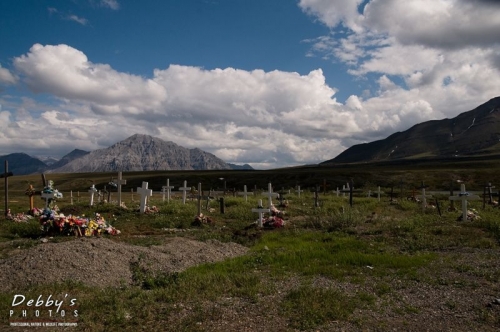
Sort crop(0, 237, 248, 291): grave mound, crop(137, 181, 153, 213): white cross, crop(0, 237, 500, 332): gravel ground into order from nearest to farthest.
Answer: crop(0, 237, 500, 332): gravel ground → crop(0, 237, 248, 291): grave mound → crop(137, 181, 153, 213): white cross

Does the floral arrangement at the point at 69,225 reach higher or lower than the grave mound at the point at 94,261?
higher

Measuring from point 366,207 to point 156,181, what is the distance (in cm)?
9214

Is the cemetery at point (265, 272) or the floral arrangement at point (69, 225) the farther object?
the floral arrangement at point (69, 225)

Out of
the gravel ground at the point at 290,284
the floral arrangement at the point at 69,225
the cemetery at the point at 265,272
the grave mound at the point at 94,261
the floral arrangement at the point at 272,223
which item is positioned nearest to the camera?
the gravel ground at the point at 290,284

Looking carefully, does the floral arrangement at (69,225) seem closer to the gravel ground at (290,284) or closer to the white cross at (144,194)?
the gravel ground at (290,284)

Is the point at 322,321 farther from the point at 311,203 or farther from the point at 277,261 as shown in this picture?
the point at 311,203

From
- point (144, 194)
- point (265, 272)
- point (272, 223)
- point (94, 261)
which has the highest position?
point (144, 194)

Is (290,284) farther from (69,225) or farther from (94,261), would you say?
(69,225)

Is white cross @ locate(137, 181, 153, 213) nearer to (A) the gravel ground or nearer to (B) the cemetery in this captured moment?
(B) the cemetery

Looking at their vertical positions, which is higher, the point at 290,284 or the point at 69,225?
the point at 69,225

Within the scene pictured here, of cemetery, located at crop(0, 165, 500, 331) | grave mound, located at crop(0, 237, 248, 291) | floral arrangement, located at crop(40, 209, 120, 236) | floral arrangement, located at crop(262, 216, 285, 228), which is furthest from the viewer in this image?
floral arrangement, located at crop(262, 216, 285, 228)

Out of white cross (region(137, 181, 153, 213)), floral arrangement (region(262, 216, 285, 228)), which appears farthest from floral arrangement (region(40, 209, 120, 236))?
floral arrangement (region(262, 216, 285, 228))

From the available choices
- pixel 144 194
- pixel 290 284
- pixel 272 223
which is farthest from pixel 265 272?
pixel 144 194

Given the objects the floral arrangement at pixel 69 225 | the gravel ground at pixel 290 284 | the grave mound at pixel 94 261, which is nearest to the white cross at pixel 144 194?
the floral arrangement at pixel 69 225
